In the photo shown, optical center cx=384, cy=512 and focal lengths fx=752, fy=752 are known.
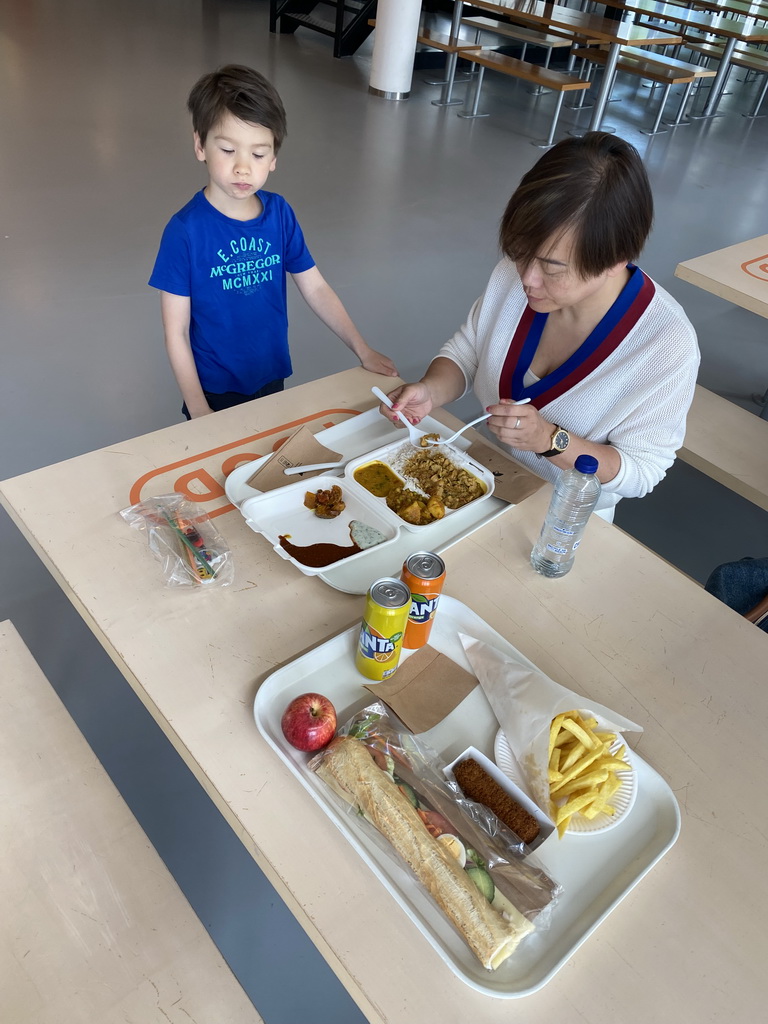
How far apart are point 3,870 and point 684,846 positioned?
0.94 m

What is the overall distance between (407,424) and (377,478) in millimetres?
155

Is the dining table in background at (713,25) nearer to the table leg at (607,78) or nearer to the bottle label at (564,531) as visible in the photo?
the table leg at (607,78)

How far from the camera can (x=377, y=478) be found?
4.72 ft

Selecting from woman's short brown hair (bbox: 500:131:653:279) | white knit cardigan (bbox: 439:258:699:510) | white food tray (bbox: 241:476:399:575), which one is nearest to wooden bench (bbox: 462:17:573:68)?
white knit cardigan (bbox: 439:258:699:510)

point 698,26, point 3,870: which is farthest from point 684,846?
point 698,26

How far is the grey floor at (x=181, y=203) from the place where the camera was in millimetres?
1731

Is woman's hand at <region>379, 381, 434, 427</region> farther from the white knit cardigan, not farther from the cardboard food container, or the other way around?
the white knit cardigan

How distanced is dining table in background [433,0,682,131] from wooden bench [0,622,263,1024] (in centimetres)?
624

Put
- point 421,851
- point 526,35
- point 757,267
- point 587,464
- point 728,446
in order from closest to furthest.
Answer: point 421,851
point 587,464
point 728,446
point 757,267
point 526,35

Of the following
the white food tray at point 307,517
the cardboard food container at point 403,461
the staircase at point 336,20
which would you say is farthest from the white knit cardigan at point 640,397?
the staircase at point 336,20

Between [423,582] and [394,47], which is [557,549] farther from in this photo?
[394,47]

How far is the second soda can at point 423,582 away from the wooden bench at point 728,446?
1.45 m

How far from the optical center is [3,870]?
3.51ft

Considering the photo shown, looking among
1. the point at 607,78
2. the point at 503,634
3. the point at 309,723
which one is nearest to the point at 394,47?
the point at 607,78
